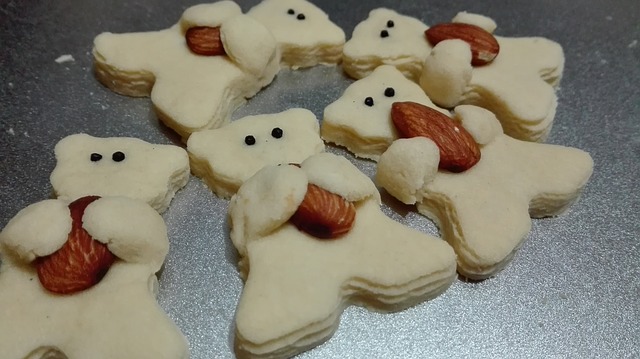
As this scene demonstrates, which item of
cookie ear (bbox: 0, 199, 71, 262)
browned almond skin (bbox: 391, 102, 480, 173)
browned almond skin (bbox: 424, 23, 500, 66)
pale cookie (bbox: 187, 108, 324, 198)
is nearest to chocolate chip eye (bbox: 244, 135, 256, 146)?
pale cookie (bbox: 187, 108, 324, 198)

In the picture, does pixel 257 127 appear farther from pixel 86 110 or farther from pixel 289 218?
pixel 86 110

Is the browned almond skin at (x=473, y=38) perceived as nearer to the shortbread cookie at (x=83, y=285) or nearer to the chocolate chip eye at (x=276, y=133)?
the chocolate chip eye at (x=276, y=133)

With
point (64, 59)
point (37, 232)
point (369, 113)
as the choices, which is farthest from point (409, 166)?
point (64, 59)

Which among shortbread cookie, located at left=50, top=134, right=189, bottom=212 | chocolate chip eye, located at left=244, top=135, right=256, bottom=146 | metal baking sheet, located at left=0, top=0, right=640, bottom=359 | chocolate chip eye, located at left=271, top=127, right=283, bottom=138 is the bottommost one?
metal baking sheet, located at left=0, top=0, right=640, bottom=359

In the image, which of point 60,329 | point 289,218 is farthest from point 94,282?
point 289,218

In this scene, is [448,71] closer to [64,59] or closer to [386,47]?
[386,47]

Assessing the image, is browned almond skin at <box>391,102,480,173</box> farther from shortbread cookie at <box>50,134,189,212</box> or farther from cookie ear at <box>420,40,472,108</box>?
shortbread cookie at <box>50,134,189,212</box>

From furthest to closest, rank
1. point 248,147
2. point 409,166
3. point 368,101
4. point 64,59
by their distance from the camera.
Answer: point 64,59 → point 368,101 → point 248,147 → point 409,166
